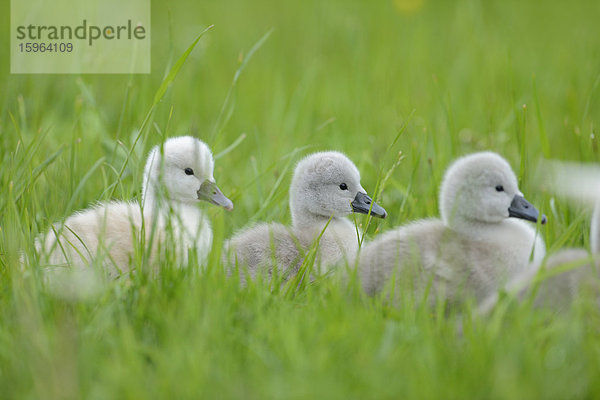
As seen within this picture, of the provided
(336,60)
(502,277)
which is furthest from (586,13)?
(502,277)

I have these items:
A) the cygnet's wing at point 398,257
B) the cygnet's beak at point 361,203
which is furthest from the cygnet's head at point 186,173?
the cygnet's wing at point 398,257

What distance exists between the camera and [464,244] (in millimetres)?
3283

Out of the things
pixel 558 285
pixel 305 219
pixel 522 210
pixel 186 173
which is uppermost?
pixel 186 173

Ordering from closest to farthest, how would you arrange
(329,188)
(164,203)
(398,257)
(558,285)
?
1. (558,285)
2. (398,257)
3. (164,203)
4. (329,188)

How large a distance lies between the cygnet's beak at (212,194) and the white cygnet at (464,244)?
0.75 meters

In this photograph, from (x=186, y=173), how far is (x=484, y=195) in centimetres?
145

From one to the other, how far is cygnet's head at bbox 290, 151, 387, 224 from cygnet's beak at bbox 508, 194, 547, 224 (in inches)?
28.4

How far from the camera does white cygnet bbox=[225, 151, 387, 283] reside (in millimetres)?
3479

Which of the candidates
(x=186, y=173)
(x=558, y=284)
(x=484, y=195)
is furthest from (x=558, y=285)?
(x=186, y=173)

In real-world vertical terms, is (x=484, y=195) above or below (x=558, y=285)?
above

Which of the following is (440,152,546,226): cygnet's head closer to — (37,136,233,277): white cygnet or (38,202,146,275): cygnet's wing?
(37,136,233,277): white cygnet

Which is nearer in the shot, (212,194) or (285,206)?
(212,194)

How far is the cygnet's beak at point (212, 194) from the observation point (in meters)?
3.64

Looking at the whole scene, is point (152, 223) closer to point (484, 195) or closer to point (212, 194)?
point (212, 194)
